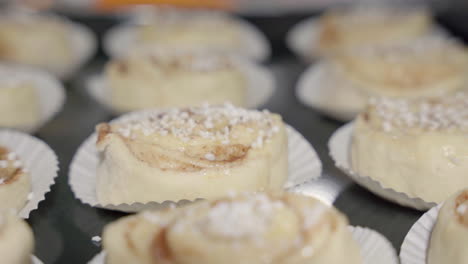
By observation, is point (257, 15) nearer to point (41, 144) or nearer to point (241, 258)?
point (41, 144)

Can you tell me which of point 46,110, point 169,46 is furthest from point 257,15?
point 46,110

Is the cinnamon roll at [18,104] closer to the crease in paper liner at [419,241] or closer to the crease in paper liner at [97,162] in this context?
the crease in paper liner at [97,162]

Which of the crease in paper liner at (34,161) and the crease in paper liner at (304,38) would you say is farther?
the crease in paper liner at (304,38)

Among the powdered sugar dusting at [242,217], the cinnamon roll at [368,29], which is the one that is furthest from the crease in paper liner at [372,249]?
the cinnamon roll at [368,29]

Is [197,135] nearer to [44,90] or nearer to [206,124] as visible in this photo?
[206,124]

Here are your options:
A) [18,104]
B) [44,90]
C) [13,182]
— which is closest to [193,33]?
[44,90]

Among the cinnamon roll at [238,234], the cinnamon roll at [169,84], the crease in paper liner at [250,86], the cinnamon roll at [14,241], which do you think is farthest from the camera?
the crease in paper liner at [250,86]
